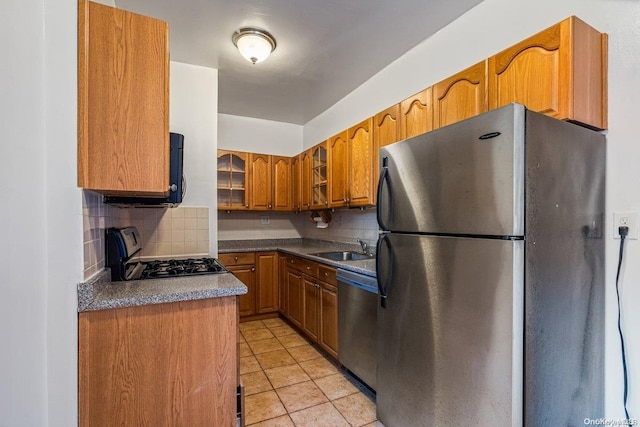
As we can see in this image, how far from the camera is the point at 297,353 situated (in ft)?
9.34

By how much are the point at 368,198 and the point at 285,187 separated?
1805 mm

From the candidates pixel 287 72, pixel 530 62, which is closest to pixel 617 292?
pixel 530 62

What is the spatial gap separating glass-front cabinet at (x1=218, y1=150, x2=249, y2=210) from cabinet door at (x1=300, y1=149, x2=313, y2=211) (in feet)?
2.30

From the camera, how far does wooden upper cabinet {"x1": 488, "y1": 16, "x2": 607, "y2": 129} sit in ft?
4.23

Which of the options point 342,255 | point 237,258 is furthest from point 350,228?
point 237,258

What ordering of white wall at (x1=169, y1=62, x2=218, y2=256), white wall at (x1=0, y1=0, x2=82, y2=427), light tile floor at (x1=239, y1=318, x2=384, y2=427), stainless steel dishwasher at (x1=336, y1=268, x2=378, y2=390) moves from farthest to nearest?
white wall at (x1=169, y1=62, x2=218, y2=256) < stainless steel dishwasher at (x1=336, y1=268, x2=378, y2=390) < light tile floor at (x1=239, y1=318, x2=384, y2=427) < white wall at (x1=0, y1=0, x2=82, y2=427)

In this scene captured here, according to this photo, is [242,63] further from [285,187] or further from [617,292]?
[617,292]

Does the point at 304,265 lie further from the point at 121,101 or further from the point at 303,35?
the point at 121,101

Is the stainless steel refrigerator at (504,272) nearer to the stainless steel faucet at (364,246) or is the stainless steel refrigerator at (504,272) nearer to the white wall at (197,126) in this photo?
the stainless steel faucet at (364,246)

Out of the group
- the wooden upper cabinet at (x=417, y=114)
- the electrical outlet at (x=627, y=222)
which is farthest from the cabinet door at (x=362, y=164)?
the electrical outlet at (x=627, y=222)

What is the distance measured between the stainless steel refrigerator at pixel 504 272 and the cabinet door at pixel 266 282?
92.9 inches

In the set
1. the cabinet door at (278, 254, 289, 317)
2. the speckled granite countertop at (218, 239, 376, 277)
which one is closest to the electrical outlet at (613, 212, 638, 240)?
the speckled granite countertop at (218, 239, 376, 277)

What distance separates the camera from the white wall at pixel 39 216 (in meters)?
1.07

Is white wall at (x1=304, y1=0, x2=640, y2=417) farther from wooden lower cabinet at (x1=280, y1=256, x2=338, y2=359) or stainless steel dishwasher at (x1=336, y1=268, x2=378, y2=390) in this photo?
wooden lower cabinet at (x1=280, y1=256, x2=338, y2=359)
